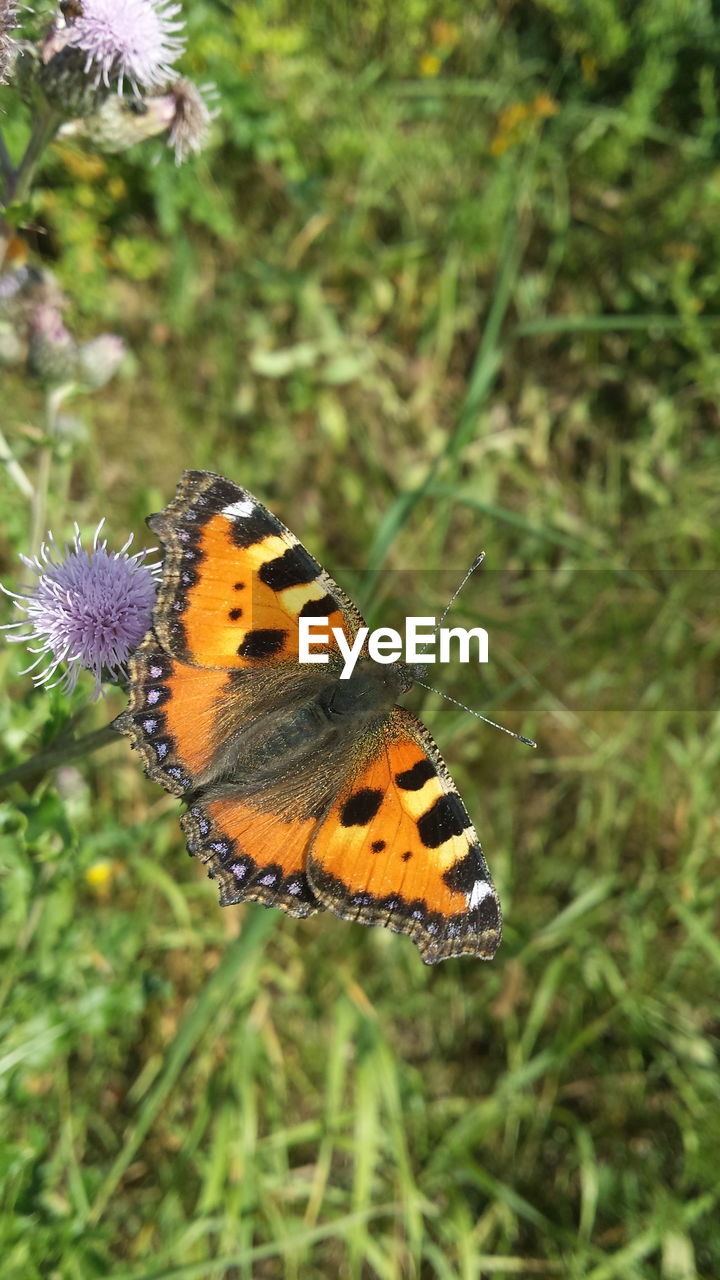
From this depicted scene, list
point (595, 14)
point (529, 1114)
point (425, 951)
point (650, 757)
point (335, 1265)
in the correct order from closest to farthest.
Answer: point (425, 951), point (335, 1265), point (529, 1114), point (650, 757), point (595, 14)

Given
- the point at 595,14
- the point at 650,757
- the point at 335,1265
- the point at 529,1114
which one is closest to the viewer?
the point at 335,1265

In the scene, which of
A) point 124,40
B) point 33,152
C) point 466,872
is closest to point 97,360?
point 33,152

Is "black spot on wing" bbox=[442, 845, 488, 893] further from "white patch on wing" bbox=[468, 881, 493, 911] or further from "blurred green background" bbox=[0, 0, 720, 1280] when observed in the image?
"blurred green background" bbox=[0, 0, 720, 1280]

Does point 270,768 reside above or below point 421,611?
below

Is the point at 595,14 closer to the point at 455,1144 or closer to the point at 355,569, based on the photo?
the point at 355,569

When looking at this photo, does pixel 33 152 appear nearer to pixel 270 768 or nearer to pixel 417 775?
pixel 270 768

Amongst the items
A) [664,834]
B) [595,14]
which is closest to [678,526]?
[664,834]
